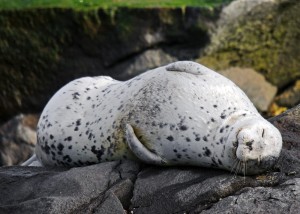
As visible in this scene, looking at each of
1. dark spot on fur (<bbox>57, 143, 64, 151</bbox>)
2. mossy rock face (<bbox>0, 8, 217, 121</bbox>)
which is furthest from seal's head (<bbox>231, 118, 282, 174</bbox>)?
mossy rock face (<bbox>0, 8, 217, 121</bbox>)

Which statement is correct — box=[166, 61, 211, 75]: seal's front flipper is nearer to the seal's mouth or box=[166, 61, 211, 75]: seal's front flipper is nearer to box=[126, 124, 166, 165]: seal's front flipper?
box=[126, 124, 166, 165]: seal's front flipper

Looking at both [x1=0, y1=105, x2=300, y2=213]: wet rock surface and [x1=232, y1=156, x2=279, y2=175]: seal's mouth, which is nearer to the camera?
[x1=0, y1=105, x2=300, y2=213]: wet rock surface

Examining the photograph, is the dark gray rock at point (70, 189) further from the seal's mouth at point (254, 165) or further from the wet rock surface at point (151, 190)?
the seal's mouth at point (254, 165)

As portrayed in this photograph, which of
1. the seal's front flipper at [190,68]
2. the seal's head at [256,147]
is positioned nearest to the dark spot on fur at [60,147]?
the seal's front flipper at [190,68]

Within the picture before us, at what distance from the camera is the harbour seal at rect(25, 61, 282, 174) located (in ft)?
17.9

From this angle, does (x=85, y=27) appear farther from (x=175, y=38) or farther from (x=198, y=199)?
(x=198, y=199)

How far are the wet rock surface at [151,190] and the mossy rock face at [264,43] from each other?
5334mm

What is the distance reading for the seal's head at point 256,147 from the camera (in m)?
5.36

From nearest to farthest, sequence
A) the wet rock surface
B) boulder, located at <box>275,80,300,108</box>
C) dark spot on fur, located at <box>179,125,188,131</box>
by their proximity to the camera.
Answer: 1. the wet rock surface
2. dark spot on fur, located at <box>179,125,188,131</box>
3. boulder, located at <box>275,80,300,108</box>

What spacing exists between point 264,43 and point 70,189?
661 centimetres

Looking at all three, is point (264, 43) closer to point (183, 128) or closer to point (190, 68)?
point (190, 68)

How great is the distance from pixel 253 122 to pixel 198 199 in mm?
701

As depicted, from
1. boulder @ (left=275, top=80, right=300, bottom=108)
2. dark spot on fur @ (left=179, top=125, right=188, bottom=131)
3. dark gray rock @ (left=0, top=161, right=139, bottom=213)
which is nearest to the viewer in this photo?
dark gray rock @ (left=0, top=161, right=139, bottom=213)

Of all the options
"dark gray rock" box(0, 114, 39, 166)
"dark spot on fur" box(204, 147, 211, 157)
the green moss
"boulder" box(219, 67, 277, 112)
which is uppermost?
the green moss
